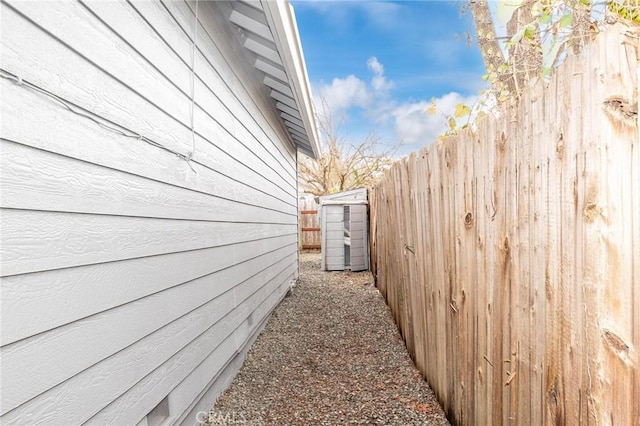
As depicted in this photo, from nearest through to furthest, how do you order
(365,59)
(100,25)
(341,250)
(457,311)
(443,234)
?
(100,25) → (457,311) → (443,234) → (341,250) → (365,59)

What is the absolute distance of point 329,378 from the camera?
2.98 metres

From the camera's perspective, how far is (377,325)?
14.5 ft

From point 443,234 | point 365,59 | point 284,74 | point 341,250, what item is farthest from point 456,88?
point 443,234

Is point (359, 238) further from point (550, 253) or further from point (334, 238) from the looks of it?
point (550, 253)

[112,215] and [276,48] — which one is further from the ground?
[276,48]

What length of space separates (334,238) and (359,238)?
614 mm

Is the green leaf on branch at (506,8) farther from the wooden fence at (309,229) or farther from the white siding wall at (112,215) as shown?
the wooden fence at (309,229)

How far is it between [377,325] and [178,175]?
10.4ft

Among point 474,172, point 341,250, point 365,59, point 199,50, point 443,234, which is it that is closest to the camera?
point 474,172

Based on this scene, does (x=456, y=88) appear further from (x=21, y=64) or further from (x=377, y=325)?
(x=21, y=64)

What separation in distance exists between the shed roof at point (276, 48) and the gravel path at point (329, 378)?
105 inches

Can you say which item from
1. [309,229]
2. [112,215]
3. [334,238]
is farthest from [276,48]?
[309,229]

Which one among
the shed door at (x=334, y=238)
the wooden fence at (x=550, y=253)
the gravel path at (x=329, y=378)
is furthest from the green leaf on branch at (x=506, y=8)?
the shed door at (x=334, y=238)

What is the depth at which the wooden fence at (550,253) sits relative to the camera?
34.9 inches
